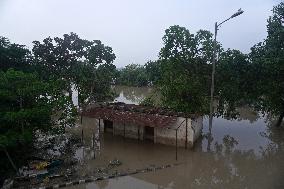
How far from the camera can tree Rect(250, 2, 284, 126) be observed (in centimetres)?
2291

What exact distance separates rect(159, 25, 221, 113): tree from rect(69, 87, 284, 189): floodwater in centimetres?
314

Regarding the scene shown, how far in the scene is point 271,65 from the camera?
898 inches

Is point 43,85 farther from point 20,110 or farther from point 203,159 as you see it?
point 203,159

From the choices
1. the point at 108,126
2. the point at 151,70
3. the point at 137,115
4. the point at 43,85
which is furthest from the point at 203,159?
the point at 151,70

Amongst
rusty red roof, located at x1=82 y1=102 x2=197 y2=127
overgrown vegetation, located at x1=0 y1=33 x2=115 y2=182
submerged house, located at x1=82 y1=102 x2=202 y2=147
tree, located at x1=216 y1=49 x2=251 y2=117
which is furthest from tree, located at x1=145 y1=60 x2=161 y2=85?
rusty red roof, located at x1=82 y1=102 x2=197 y2=127

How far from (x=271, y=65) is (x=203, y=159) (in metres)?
8.93

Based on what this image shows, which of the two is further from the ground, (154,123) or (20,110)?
(20,110)

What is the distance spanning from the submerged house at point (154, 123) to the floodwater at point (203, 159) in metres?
0.62

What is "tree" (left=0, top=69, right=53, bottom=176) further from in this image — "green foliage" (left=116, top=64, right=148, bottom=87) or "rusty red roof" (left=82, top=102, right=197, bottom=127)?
"green foliage" (left=116, top=64, right=148, bottom=87)

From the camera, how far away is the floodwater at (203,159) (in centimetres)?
1628

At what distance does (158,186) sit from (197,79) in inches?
413

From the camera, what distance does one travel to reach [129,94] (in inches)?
2186

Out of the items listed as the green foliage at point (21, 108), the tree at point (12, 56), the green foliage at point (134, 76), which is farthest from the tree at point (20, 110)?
the green foliage at point (134, 76)

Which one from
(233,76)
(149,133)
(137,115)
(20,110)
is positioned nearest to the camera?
(20,110)
